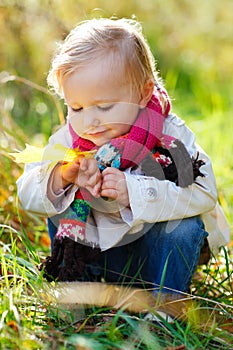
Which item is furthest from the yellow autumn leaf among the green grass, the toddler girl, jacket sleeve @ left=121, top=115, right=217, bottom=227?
the green grass

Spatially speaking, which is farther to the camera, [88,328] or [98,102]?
[98,102]

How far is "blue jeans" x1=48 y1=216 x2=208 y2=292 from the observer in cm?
203

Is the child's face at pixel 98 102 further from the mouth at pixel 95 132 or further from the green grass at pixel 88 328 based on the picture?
the green grass at pixel 88 328

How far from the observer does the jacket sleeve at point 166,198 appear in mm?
1963

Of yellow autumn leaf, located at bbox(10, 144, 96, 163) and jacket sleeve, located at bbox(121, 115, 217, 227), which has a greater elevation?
yellow autumn leaf, located at bbox(10, 144, 96, 163)

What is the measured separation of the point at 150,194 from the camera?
6.45ft

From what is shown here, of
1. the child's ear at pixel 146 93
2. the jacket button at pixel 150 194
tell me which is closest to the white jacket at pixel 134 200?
the jacket button at pixel 150 194

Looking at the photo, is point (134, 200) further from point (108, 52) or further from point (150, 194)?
point (108, 52)

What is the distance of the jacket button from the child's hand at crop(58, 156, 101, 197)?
150mm

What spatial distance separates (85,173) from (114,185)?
0.10m

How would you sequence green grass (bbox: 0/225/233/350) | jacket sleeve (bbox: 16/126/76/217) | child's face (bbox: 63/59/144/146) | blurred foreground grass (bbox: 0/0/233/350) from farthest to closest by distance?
jacket sleeve (bbox: 16/126/76/217) < child's face (bbox: 63/59/144/146) < blurred foreground grass (bbox: 0/0/233/350) < green grass (bbox: 0/225/233/350)

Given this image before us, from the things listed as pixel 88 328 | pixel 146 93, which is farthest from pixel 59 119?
pixel 88 328

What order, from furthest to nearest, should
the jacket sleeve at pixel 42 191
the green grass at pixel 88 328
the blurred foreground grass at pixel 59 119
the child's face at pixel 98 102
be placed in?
1. the jacket sleeve at pixel 42 191
2. the child's face at pixel 98 102
3. the blurred foreground grass at pixel 59 119
4. the green grass at pixel 88 328

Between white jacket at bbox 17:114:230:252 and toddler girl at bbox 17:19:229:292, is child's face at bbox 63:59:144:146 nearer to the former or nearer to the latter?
toddler girl at bbox 17:19:229:292
